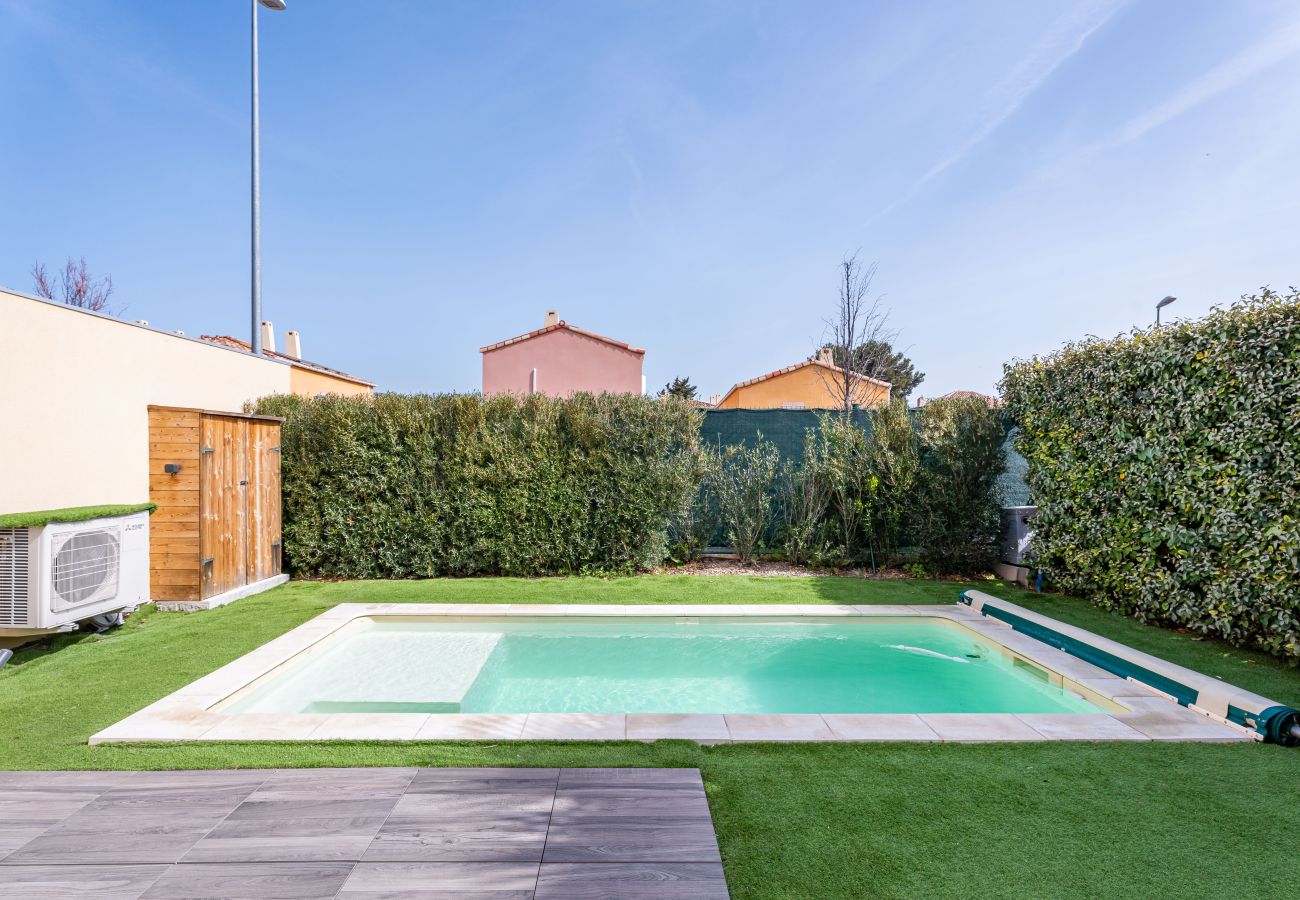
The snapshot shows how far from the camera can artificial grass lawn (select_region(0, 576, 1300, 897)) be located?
7.75 feet

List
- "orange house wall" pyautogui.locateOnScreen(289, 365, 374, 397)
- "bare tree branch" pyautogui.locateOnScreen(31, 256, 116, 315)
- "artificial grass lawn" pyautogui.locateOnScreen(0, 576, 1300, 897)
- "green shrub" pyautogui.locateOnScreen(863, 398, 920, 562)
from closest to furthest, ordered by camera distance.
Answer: "artificial grass lawn" pyautogui.locateOnScreen(0, 576, 1300, 897) < "green shrub" pyautogui.locateOnScreen(863, 398, 920, 562) < "orange house wall" pyautogui.locateOnScreen(289, 365, 374, 397) < "bare tree branch" pyautogui.locateOnScreen(31, 256, 116, 315)

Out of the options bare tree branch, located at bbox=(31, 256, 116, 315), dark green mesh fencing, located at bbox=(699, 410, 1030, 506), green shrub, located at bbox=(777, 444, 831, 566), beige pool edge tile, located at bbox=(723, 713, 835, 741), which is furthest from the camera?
bare tree branch, located at bbox=(31, 256, 116, 315)

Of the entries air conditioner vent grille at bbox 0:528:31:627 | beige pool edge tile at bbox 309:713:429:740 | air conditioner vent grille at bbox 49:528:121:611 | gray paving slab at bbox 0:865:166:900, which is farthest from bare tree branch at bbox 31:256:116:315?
gray paving slab at bbox 0:865:166:900

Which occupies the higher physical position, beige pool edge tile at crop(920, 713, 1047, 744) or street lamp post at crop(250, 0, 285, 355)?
street lamp post at crop(250, 0, 285, 355)

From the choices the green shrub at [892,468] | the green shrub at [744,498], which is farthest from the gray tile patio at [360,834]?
the green shrub at [892,468]

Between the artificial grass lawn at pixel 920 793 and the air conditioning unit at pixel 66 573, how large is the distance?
16.6 inches

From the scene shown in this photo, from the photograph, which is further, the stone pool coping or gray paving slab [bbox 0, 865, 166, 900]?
the stone pool coping

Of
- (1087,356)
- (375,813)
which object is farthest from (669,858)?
(1087,356)

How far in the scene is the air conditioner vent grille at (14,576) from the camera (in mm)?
4781

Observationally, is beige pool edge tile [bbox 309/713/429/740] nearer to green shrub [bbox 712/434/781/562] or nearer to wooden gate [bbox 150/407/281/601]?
wooden gate [bbox 150/407/281/601]

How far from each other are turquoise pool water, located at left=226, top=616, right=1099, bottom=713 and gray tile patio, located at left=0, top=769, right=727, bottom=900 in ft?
5.04

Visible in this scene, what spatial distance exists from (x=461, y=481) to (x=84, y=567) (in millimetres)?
3948

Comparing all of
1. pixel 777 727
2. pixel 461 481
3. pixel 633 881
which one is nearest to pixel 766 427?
pixel 461 481

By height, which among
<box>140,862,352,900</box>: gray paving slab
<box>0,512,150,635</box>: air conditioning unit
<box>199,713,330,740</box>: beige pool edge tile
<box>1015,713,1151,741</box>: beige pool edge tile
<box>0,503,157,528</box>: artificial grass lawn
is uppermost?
<box>0,503,157,528</box>: artificial grass lawn
